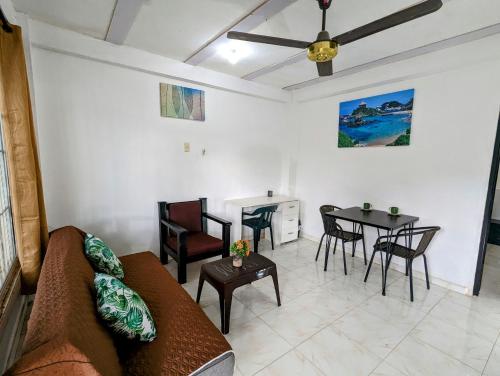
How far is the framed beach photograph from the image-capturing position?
9.84 ft

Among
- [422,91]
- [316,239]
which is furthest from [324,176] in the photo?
[422,91]

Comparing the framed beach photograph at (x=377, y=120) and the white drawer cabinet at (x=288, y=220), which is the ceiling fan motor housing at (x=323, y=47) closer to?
the framed beach photograph at (x=377, y=120)

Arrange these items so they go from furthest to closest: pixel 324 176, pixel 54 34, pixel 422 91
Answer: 1. pixel 324 176
2. pixel 422 91
3. pixel 54 34

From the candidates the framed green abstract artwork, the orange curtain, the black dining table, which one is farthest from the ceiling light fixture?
the black dining table

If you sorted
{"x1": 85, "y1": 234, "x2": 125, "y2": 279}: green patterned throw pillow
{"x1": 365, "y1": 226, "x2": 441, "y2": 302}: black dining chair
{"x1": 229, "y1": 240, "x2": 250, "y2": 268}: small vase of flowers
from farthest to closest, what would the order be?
{"x1": 365, "y1": 226, "x2": 441, "y2": 302}: black dining chair
{"x1": 229, "y1": 240, "x2": 250, "y2": 268}: small vase of flowers
{"x1": 85, "y1": 234, "x2": 125, "y2": 279}: green patterned throw pillow

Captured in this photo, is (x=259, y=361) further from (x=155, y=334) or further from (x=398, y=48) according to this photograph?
(x=398, y=48)

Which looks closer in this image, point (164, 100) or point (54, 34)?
point (54, 34)

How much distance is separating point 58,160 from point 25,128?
3.21ft

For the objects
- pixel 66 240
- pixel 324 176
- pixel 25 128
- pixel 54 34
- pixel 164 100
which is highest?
pixel 54 34

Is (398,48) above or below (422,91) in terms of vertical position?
above

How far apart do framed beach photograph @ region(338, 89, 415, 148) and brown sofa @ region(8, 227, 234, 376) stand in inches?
118

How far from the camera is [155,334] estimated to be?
4.29 feet

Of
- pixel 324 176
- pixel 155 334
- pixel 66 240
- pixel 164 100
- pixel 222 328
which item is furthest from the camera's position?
pixel 324 176

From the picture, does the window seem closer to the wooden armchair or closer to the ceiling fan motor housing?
the wooden armchair
